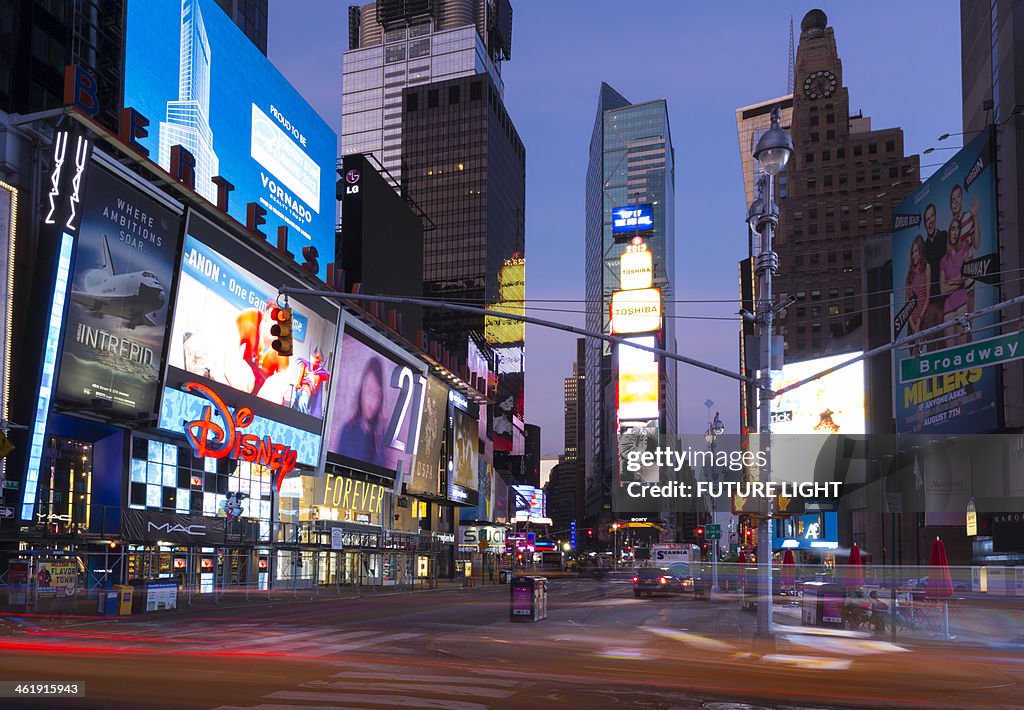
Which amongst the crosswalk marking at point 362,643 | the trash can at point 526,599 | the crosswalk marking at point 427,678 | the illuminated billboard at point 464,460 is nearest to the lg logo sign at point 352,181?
the illuminated billboard at point 464,460

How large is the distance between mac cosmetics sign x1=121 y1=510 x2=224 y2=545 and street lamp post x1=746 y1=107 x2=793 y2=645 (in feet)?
104

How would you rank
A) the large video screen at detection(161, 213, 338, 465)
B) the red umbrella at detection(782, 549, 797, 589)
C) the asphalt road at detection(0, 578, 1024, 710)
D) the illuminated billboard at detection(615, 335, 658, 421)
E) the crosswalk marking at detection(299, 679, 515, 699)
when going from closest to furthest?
1. the asphalt road at detection(0, 578, 1024, 710)
2. the crosswalk marking at detection(299, 679, 515, 699)
3. the red umbrella at detection(782, 549, 797, 589)
4. the large video screen at detection(161, 213, 338, 465)
5. the illuminated billboard at detection(615, 335, 658, 421)

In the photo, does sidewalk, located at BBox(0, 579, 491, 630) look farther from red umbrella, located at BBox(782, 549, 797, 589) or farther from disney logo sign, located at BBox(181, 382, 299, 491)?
red umbrella, located at BBox(782, 549, 797, 589)

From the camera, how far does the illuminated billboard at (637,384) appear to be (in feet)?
417

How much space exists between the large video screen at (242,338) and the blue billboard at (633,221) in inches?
4781

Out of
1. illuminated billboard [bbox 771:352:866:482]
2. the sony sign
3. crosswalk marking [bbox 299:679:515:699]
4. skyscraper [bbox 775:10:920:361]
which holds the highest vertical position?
skyscraper [bbox 775:10:920:361]

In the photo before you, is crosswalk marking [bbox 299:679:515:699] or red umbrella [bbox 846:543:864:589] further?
red umbrella [bbox 846:543:864:589]

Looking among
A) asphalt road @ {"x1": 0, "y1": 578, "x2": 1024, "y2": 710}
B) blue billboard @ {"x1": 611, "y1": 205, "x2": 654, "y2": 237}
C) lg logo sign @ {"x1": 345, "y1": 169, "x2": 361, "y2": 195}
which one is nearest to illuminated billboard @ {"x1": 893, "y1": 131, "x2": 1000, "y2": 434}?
asphalt road @ {"x1": 0, "y1": 578, "x2": 1024, "y2": 710}

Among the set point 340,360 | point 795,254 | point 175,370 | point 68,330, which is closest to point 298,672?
point 68,330

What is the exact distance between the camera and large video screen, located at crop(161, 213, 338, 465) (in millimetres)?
46750

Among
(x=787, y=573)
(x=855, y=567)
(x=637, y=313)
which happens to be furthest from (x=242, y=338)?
(x=637, y=313)

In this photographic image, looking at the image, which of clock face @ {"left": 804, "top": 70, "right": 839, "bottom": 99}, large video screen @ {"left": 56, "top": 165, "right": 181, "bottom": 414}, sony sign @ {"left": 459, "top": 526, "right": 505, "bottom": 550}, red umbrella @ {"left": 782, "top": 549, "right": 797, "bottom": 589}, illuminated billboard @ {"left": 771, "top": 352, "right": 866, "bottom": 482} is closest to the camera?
large video screen @ {"left": 56, "top": 165, "right": 181, "bottom": 414}

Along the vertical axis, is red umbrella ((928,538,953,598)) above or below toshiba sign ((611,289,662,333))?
below

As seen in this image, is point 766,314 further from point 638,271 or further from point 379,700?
point 638,271
